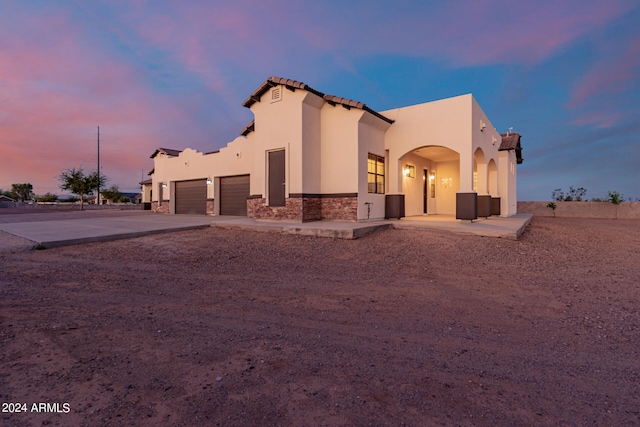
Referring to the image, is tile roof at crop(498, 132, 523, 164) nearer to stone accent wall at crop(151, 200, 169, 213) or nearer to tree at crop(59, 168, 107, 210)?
stone accent wall at crop(151, 200, 169, 213)

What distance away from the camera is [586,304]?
4.18 m

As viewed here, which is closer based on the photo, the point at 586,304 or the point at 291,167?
the point at 586,304

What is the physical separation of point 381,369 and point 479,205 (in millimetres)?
12753

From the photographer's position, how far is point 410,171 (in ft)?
50.3

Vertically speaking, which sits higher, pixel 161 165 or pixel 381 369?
pixel 161 165

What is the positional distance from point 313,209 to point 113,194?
204ft

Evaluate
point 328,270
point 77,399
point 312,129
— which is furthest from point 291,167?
point 77,399

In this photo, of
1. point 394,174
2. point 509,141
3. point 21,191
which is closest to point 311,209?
point 394,174

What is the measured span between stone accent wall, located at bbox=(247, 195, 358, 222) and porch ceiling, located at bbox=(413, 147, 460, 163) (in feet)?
16.6

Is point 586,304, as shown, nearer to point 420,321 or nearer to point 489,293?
point 489,293

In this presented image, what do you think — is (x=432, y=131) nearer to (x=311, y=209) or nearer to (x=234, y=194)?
(x=311, y=209)

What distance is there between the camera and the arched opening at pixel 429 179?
1490 centimetres

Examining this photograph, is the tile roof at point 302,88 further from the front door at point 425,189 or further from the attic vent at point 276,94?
the front door at point 425,189

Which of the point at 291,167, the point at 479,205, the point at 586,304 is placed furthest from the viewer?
the point at 479,205
